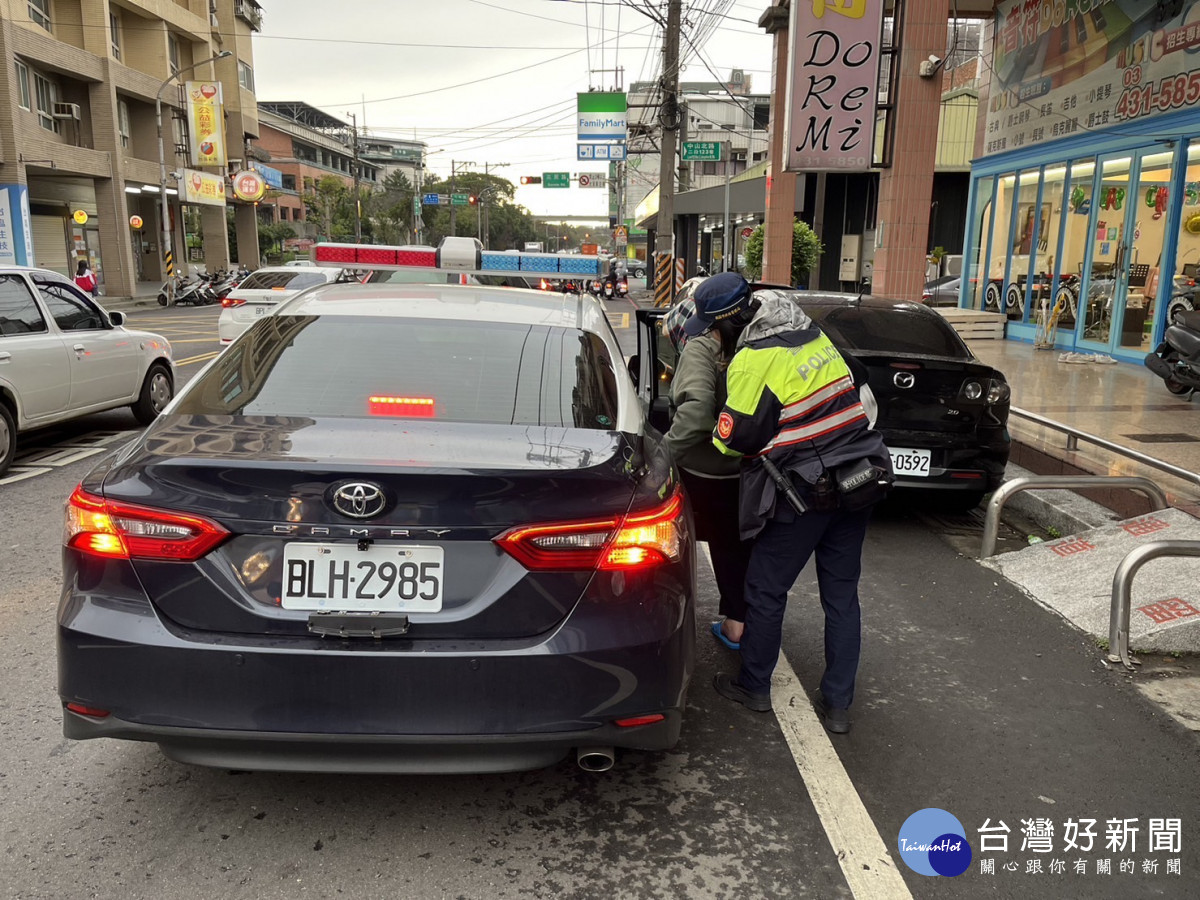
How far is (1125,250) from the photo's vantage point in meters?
13.3

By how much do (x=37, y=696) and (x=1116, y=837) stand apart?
3.83m

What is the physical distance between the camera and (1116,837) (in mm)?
2924

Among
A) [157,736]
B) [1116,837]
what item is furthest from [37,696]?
[1116,837]

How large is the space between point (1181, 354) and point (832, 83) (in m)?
6.41

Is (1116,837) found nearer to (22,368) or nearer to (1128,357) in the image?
(22,368)

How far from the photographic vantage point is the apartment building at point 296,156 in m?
76.2

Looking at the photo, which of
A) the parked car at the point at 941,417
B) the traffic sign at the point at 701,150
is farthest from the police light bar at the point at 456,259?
the traffic sign at the point at 701,150

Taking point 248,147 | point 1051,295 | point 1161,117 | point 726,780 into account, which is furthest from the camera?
point 248,147

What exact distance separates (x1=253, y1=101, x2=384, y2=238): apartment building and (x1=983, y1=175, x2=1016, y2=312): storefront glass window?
58.6 meters

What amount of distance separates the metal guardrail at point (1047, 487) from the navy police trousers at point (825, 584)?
88.3 inches

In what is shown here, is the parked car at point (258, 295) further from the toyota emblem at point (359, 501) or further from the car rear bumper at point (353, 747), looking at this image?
the toyota emblem at point (359, 501)

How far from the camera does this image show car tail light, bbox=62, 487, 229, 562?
252cm

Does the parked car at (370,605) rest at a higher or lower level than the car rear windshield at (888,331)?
lower

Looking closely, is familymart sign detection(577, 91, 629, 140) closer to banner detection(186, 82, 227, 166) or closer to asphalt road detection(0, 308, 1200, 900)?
banner detection(186, 82, 227, 166)
